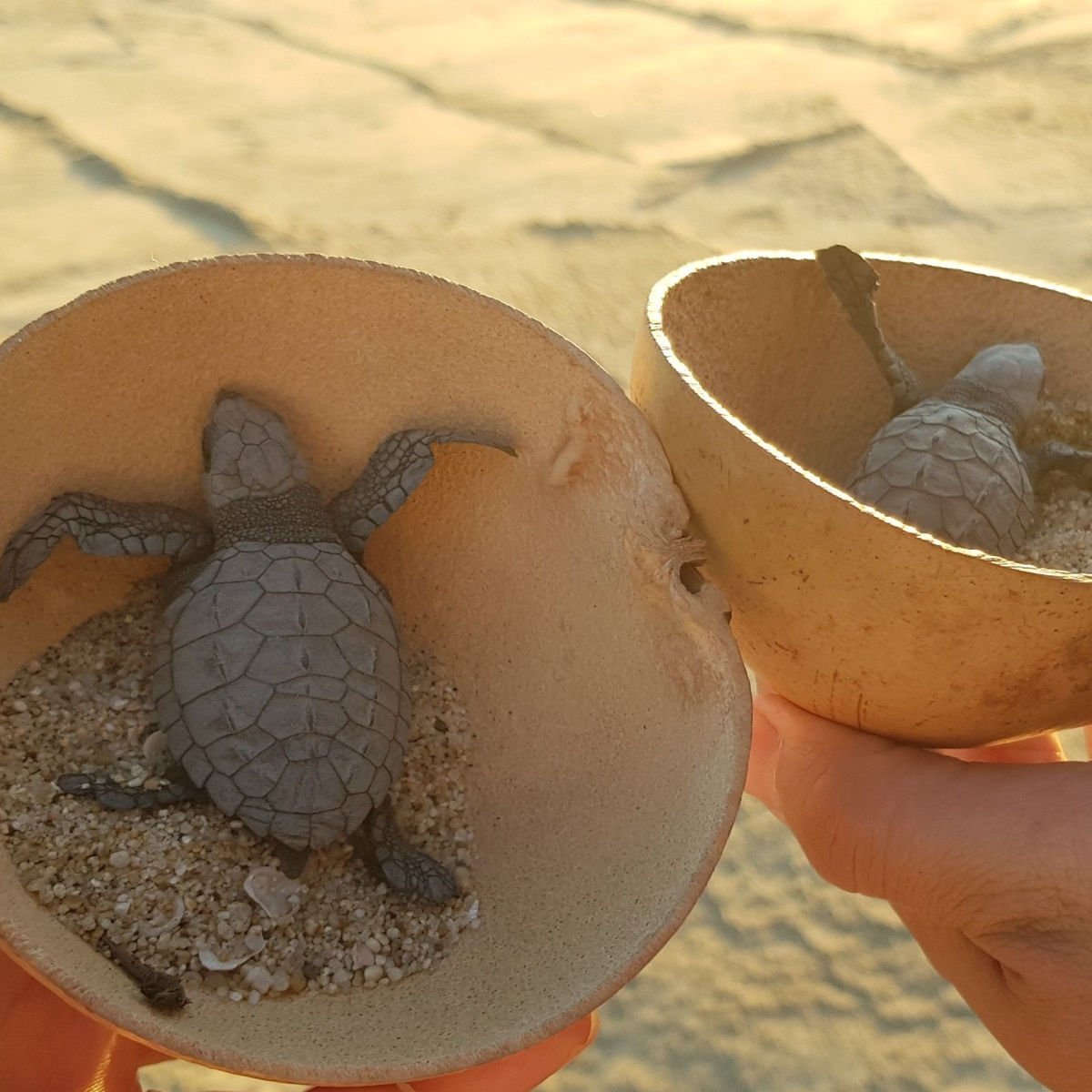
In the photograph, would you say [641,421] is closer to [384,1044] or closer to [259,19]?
[384,1044]

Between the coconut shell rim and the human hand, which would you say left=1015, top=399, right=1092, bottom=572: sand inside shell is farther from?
the human hand

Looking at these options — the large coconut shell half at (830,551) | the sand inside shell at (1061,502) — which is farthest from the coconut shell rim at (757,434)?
the sand inside shell at (1061,502)

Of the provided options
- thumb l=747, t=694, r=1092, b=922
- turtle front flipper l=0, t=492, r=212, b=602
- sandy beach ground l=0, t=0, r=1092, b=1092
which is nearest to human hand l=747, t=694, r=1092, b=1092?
thumb l=747, t=694, r=1092, b=922

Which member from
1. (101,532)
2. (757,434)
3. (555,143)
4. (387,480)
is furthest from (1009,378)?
(555,143)

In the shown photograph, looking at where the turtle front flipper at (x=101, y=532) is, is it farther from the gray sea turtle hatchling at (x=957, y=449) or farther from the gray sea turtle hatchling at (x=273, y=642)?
the gray sea turtle hatchling at (x=957, y=449)

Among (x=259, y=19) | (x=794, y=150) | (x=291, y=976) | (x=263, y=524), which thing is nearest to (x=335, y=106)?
(x=259, y=19)

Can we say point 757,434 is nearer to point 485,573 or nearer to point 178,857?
point 485,573
